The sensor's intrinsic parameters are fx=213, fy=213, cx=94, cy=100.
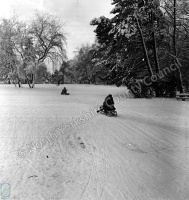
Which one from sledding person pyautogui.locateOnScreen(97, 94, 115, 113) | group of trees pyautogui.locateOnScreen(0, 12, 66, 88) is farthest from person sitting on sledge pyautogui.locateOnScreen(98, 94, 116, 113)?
group of trees pyautogui.locateOnScreen(0, 12, 66, 88)

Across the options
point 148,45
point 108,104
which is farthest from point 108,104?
point 148,45

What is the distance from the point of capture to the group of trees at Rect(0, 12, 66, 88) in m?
35.0

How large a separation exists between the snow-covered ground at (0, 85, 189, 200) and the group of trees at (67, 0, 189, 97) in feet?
39.7

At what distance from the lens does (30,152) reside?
Answer: 639 cm

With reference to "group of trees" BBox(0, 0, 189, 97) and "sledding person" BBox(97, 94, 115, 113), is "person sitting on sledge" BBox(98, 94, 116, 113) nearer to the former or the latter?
"sledding person" BBox(97, 94, 115, 113)

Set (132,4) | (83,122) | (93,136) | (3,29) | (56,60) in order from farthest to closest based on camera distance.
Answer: (56,60) < (3,29) < (132,4) < (83,122) < (93,136)

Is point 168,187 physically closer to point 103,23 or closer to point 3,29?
point 103,23

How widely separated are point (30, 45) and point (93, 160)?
3477 centimetres

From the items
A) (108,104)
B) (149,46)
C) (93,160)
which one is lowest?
(93,160)

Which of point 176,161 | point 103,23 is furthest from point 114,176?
point 103,23

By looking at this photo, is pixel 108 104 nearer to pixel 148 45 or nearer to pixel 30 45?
pixel 148 45

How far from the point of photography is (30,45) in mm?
37094

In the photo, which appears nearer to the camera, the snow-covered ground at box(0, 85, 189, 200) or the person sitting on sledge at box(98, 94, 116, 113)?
the snow-covered ground at box(0, 85, 189, 200)

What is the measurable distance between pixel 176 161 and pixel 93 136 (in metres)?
3.07
